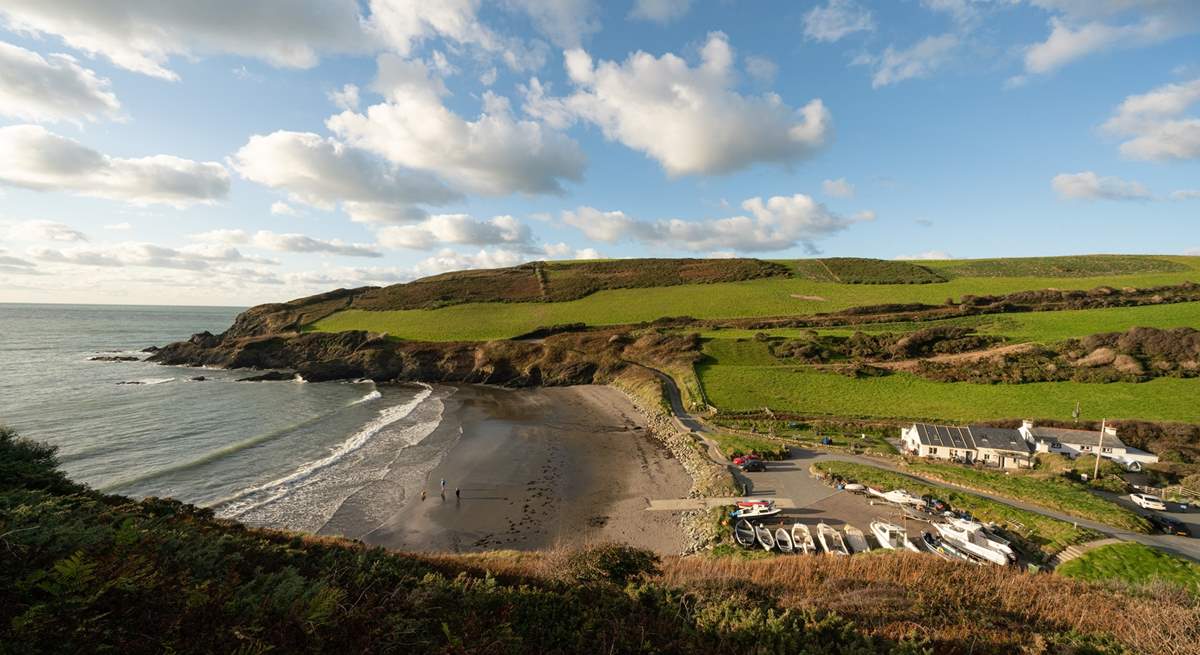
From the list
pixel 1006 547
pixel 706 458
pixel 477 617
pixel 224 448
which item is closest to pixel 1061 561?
pixel 1006 547

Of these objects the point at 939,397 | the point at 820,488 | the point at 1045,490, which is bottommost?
the point at 820,488

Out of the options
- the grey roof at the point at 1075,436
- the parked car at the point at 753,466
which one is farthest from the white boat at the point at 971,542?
the grey roof at the point at 1075,436

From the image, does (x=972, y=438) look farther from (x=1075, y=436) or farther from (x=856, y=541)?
(x=856, y=541)

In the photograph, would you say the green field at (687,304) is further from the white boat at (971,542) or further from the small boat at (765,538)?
the small boat at (765,538)

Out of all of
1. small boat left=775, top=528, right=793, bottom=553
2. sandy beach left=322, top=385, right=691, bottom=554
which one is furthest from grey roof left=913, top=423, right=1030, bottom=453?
small boat left=775, top=528, right=793, bottom=553

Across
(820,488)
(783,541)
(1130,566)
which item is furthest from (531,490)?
(1130,566)

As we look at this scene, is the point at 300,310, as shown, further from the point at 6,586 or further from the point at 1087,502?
the point at 1087,502
